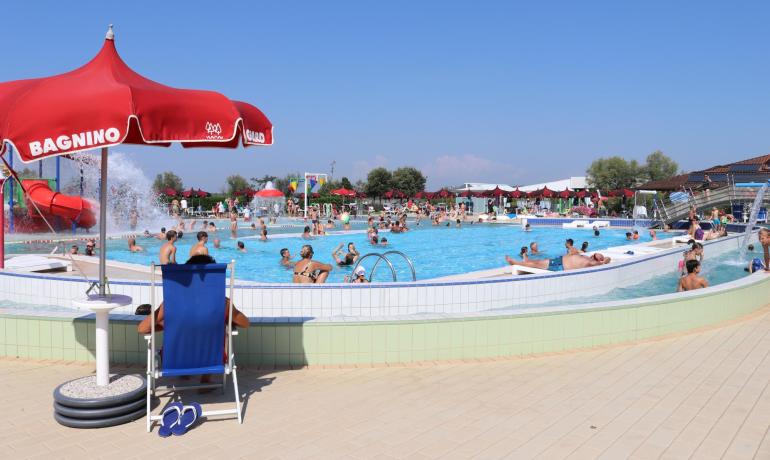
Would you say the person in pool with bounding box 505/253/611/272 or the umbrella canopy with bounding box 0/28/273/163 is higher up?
the umbrella canopy with bounding box 0/28/273/163

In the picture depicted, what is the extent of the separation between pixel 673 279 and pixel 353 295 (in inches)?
316

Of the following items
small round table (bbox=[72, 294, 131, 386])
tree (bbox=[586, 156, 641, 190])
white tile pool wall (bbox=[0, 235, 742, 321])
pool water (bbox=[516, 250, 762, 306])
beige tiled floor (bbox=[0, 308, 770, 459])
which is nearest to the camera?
beige tiled floor (bbox=[0, 308, 770, 459])

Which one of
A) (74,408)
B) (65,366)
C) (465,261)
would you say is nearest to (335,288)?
(65,366)

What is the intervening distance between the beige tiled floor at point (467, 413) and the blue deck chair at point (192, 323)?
35 centimetres

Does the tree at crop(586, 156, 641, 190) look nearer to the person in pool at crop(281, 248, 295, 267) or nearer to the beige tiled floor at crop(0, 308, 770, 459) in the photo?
the person in pool at crop(281, 248, 295, 267)

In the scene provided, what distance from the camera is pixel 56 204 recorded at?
57.4 feet

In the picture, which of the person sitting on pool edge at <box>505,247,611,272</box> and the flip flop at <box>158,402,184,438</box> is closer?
the flip flop at <box>158,402,184,438</box>

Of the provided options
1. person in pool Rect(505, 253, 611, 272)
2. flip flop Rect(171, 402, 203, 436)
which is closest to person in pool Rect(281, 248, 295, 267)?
person in pool Rect(505, 253, 611, 272)

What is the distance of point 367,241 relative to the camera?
65.9 ft

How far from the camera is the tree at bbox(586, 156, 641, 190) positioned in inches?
2493

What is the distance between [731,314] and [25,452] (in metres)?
6.91

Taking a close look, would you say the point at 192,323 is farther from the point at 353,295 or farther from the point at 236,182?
the point at 236,182

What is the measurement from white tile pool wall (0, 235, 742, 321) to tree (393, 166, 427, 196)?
197 feet

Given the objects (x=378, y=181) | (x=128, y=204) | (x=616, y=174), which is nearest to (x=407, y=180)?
(x=378, y=181)
